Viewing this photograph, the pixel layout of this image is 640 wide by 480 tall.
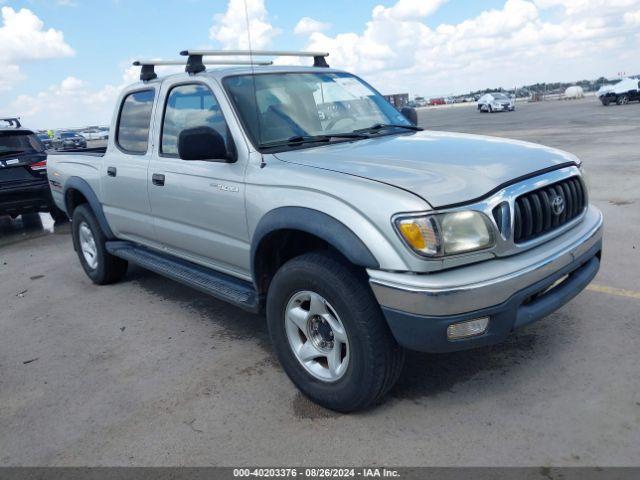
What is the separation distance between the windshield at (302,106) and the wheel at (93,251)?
250 cm

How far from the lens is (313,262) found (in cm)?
299

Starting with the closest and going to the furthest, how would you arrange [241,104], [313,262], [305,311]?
[313,262]
[305,311]
[241,104]

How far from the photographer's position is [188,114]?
13.8 feet

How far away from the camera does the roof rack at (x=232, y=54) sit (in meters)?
4.17

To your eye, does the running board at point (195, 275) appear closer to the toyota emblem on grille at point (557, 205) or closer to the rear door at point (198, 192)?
the rear door at point (198, 192)

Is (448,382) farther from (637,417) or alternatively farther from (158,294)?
(158,294)

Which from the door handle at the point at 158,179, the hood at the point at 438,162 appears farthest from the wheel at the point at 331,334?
the door handle at the point at 158,179

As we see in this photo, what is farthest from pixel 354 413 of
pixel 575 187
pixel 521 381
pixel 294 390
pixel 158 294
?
pixel 158 294

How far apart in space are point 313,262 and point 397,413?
0.92 m

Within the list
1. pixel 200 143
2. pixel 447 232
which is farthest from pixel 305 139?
pixel 447 232

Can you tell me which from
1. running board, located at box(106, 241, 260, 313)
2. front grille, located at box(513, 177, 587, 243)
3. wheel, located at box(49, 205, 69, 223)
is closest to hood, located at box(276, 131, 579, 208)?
front grille, located at box(513, 177, 587, 243)

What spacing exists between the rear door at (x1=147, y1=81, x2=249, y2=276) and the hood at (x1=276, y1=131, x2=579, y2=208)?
0.48 m

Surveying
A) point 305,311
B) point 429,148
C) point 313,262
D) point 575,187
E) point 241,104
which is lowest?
point 305,311

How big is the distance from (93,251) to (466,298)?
14.4 ft
